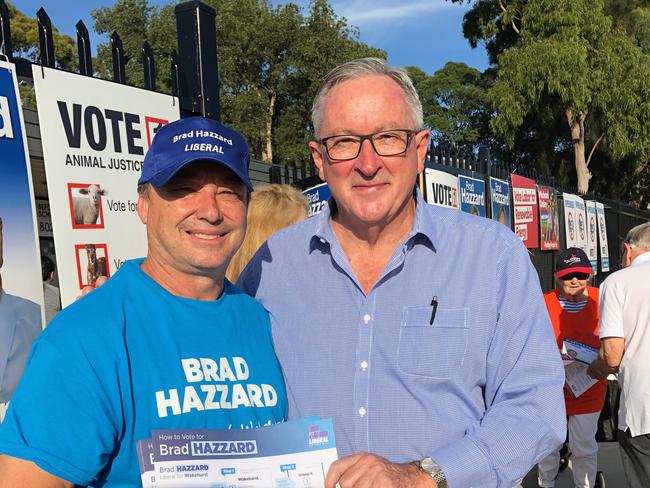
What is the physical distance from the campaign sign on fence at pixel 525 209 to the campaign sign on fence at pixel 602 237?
4645 mm

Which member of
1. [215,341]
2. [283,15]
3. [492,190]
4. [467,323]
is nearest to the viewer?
[215,341]

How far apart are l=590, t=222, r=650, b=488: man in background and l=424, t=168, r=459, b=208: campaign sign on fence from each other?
4.66ft

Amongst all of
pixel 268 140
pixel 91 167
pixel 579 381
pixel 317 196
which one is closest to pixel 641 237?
pixel 579 381

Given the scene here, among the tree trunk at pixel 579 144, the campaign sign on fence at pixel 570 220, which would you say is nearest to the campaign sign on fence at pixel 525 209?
the campaign sign on fence at pixel 570 220

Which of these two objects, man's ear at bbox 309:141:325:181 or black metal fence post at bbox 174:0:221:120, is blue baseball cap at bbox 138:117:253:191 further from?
black metal fence post at bbox 174:0:221:120

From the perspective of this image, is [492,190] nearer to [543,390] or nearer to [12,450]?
[543,390]

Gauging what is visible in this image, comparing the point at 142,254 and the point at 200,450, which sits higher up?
the point at 142,254

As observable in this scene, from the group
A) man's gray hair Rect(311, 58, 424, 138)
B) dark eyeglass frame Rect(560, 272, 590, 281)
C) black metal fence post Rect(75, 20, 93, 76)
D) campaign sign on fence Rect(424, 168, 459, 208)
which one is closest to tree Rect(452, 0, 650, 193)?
dark eyeglass frame Rect(560, 272, 590, 281)

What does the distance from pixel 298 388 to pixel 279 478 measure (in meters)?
0.43

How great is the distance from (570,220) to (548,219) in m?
1.58

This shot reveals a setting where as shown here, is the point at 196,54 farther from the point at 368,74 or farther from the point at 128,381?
the point at 128,381

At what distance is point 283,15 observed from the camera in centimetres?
2909

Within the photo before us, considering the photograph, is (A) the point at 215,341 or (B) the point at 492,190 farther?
(B) the point at 492,190

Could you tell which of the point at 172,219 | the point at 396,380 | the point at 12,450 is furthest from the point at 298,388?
the point at 12,450
